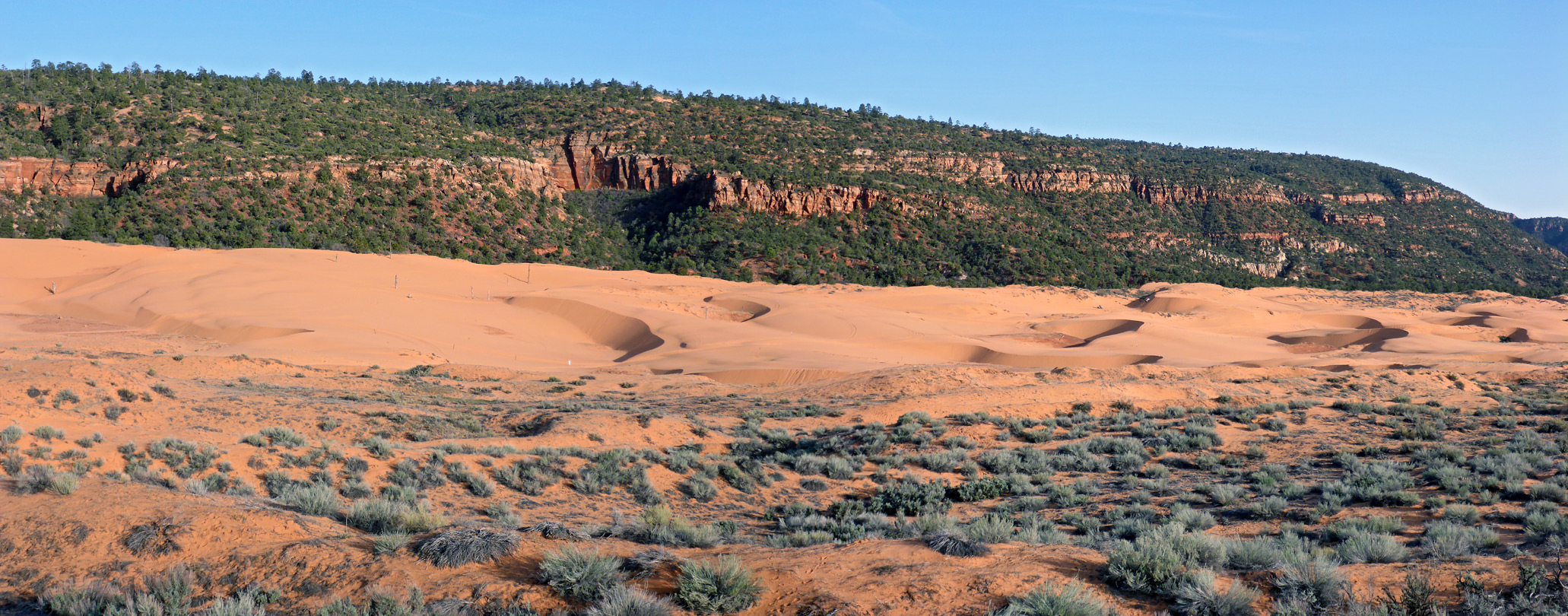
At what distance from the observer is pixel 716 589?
4395 mm

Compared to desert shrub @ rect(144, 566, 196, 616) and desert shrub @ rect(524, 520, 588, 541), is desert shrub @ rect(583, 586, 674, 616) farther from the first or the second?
desert shrub @ rect(144, 566, 196, 616)

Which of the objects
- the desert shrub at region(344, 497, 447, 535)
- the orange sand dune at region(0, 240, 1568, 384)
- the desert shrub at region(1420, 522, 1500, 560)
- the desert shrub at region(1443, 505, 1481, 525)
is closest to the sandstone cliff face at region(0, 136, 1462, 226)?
the orange sand dune at region(0, 240, 1568, 384)

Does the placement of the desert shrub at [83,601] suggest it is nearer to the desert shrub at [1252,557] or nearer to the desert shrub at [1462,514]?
the desert shrub at [1252,557]

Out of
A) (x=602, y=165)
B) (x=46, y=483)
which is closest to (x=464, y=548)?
(x=46, y=483)

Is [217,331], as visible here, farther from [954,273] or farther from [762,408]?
[954,273]

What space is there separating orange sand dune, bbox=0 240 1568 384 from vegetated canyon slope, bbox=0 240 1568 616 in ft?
0.94

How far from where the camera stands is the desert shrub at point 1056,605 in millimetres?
4141

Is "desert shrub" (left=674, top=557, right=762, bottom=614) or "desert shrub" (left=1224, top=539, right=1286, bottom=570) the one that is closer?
"desert shrub" (left=674, top=557, right=762, bottom=614)

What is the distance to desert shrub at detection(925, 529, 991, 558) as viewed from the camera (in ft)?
16.9

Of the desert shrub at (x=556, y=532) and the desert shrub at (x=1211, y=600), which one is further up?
the desert shrub at (x=1211, y=600)

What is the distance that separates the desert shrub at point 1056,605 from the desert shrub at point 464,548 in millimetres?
2930

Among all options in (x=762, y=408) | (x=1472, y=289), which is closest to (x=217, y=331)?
(x=762, y=408)

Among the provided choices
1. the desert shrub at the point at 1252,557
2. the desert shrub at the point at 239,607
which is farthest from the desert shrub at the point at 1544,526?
the desert shrub at the point at 239,607

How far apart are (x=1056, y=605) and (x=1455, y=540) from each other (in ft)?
12.8
